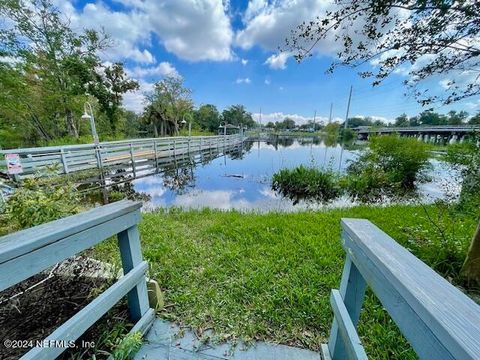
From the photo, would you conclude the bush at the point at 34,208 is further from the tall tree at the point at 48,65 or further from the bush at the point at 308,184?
the tall tree at the point at 48,65

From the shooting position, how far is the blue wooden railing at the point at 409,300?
1.57ft

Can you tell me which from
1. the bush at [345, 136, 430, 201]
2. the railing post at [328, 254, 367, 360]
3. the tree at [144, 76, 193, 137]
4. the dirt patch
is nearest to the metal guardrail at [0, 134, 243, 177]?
the dirt patch

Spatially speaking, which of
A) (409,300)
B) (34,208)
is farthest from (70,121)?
(409,300)

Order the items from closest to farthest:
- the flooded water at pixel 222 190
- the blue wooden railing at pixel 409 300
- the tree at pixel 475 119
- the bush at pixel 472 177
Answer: the blue wooden railing at pixel 409 300, the bush at pixel 472 177, the tree at pixel 475 119, the flooded water at pixel 222 190

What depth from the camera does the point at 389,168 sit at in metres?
8.59

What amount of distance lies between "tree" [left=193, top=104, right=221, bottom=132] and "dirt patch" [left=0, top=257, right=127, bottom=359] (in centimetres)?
4409

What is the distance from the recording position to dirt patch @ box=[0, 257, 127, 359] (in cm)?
131

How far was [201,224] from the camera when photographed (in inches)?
148

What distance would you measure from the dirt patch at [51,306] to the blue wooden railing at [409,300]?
140 cm

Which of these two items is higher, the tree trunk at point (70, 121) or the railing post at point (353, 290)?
the tree trunk at point (70, 121)

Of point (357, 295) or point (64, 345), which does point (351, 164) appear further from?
point (64, 345)

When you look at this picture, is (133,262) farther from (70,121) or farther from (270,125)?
(270,125)

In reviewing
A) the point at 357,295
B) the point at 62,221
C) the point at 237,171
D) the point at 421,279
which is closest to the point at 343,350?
the point at 357,295

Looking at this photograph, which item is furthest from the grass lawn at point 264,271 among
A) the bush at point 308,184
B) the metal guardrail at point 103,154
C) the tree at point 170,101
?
the tree at point 170,101
